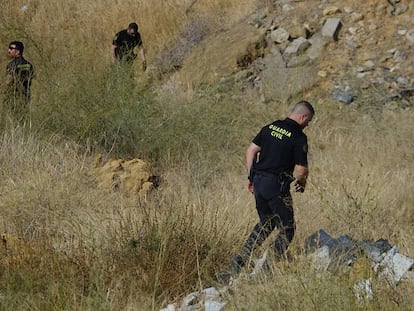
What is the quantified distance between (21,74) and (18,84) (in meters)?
0.16

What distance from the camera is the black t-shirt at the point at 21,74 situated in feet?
30.9

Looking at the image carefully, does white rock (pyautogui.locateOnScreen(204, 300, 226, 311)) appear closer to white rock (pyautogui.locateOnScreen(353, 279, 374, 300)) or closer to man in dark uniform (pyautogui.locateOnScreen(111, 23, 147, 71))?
white rock (pyautogui.locateOnScreen(353, 279, 374, 300))

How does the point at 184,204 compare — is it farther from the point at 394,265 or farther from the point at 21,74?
the point at 21,74

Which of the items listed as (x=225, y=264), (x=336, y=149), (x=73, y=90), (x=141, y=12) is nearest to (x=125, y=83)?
(x=73, y=90)

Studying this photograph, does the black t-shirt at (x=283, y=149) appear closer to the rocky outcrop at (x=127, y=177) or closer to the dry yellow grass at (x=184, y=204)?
the dry yellow grass at (x=184, y=204)

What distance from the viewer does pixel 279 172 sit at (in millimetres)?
5891

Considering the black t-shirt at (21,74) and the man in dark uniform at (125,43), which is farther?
the man in dark uniform at (125,43)

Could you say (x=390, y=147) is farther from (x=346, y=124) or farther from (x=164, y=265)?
(x=164, y=265)

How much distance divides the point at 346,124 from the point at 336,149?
141cm

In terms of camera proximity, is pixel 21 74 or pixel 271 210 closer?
pixel 271 210

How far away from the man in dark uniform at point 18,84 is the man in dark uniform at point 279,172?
454 centimetres

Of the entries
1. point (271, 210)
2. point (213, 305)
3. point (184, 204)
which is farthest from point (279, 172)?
point (213, 305)

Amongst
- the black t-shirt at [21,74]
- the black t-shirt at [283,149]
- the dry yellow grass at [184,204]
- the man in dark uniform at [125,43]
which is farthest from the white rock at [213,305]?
the man in dark uniform at [125,43]

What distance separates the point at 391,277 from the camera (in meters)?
5.06
